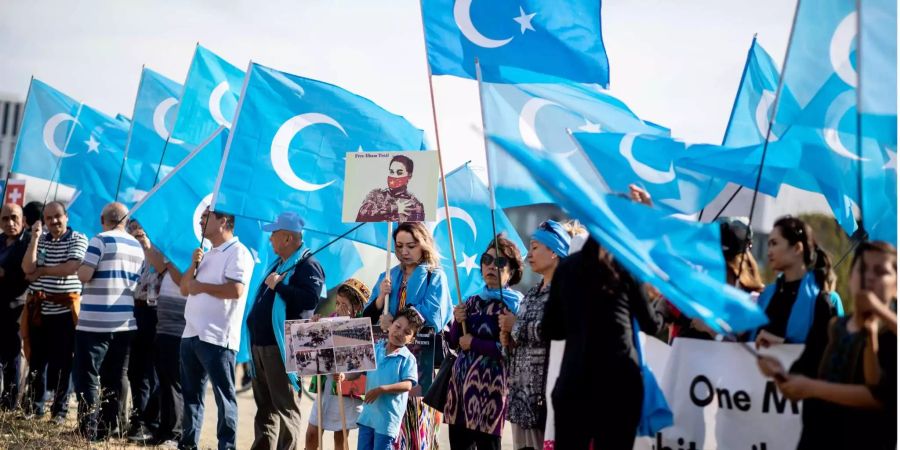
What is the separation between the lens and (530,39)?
760 centimetres

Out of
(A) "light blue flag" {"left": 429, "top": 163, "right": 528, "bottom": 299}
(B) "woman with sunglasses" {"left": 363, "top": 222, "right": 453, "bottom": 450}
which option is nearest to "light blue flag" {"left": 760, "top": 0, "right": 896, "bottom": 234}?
(B) "woman with sunglasses" {"left": 363, "top": 222, "right": 453, "bottom": 450}

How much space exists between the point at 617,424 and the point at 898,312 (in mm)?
1359

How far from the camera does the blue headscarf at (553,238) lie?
21.4 ft

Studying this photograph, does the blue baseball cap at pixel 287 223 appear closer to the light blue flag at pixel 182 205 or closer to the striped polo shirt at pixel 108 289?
the light blue flag at pixel 182 205

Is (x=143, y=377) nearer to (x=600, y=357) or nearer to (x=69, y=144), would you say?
(x=69, y=144)

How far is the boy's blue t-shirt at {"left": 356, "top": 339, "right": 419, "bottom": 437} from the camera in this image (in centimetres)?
700

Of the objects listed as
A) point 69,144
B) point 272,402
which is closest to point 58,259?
point 69,144

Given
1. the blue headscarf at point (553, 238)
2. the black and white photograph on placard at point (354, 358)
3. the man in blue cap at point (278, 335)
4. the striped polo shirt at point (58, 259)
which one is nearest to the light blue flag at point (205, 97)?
the striped polo shirt at point (58, 259)

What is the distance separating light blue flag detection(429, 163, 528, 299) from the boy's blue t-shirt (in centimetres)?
254

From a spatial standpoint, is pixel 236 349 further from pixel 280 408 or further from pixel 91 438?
pixel 91 438

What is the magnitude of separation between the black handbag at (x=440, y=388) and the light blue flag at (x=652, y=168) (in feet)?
5.39

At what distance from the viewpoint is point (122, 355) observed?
9359 millimetres

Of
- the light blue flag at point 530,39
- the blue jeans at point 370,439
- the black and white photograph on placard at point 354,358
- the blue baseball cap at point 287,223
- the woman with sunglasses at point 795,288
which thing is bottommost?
the blue jeans at point 370,439

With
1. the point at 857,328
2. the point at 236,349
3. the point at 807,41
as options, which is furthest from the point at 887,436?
the point at 236,349
